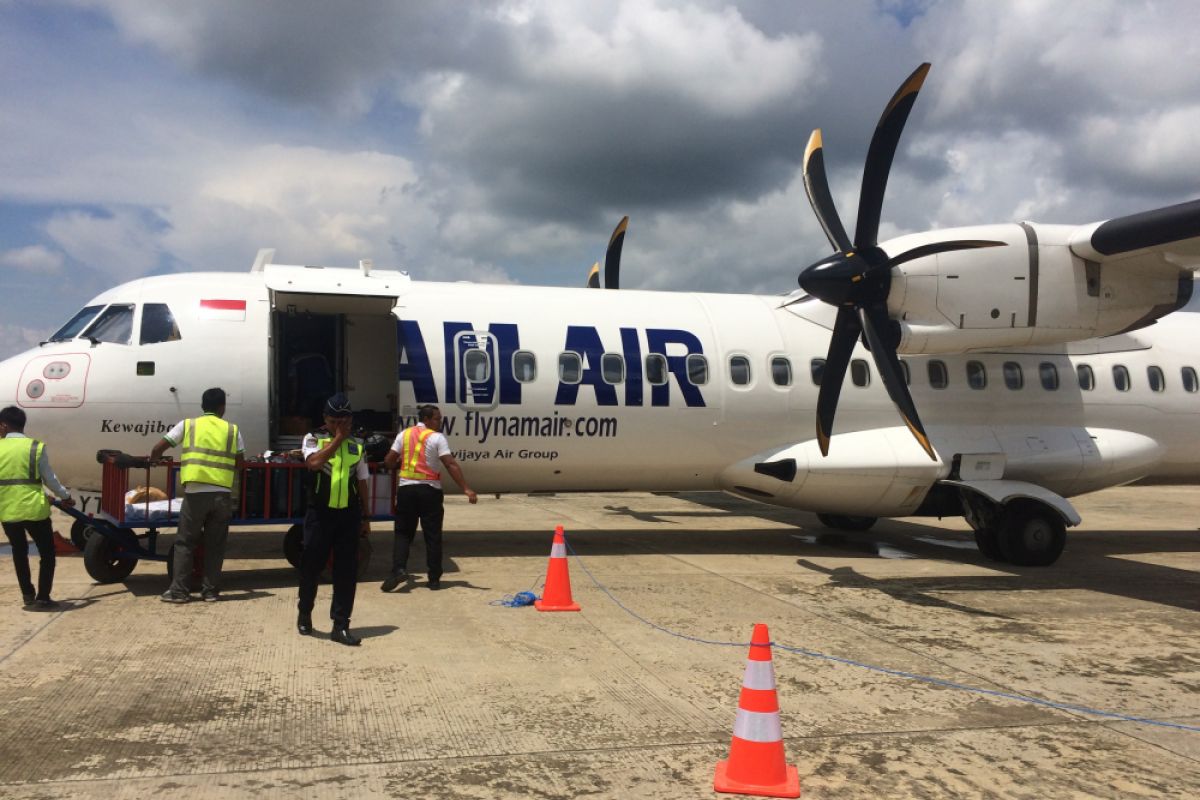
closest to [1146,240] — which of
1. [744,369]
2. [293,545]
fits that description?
[744,369]

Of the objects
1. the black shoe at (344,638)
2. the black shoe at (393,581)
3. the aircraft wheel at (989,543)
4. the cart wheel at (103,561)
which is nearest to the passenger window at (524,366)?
the black shoe at (393,581)

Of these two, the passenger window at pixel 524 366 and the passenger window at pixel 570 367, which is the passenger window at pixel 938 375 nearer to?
the passenger window at pixel 570 367

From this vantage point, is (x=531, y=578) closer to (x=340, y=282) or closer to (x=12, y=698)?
(x=340, y=282)

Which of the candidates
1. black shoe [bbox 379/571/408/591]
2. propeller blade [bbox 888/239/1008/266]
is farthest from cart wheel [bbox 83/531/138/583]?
propeller blade [bbox 888/239/1008/266]

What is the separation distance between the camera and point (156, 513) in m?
8.54

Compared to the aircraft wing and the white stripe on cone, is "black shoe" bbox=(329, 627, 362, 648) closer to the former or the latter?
the white stripe on cone

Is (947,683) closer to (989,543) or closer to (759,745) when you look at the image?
(759,745)

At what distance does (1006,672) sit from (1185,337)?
1034 centimetres

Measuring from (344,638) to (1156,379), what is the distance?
1264 cm

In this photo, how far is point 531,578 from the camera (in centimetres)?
962

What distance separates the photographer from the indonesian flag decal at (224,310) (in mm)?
10109

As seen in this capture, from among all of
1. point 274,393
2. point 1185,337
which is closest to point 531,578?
point 274,393

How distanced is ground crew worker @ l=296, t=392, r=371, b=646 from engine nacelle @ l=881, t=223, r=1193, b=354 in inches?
279

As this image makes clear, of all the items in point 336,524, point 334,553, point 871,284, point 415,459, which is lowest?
point 334,553
